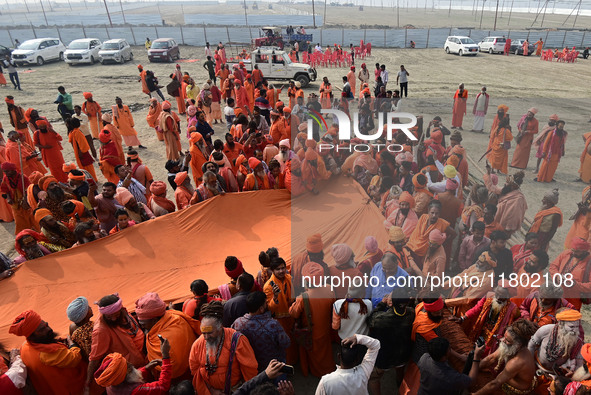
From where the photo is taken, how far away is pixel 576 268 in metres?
3.85

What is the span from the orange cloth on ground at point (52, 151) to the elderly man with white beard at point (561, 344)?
27.5ft

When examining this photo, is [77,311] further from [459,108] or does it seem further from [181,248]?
[459,108]

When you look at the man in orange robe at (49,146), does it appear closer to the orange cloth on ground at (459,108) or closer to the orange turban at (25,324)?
the orange turban at (25,324)

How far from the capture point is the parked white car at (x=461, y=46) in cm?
2514

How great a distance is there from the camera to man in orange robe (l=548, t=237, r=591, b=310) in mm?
3537

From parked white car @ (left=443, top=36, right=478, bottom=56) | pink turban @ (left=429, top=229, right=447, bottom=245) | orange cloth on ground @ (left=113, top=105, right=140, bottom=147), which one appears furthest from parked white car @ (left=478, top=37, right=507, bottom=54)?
pink turban @ (left=429, top=229, right=447, bottom=245)

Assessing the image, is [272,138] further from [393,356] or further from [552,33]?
[552,33]

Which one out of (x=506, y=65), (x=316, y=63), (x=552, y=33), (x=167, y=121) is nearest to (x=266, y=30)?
(x=316, y=63)

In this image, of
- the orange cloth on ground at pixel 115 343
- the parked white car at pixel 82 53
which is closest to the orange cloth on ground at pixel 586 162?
the orange cloth on ground at pixel 115 343

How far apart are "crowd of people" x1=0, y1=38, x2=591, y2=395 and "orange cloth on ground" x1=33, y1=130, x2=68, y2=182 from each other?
0.55 metres

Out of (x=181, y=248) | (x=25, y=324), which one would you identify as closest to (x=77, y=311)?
(x=25, y=324)

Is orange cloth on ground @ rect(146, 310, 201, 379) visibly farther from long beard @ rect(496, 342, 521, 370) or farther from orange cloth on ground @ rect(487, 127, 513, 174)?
orange cloth on ground @ rect(487, 127, 513, 174)

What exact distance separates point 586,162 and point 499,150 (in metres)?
1.70

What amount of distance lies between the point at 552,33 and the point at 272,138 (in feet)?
145
